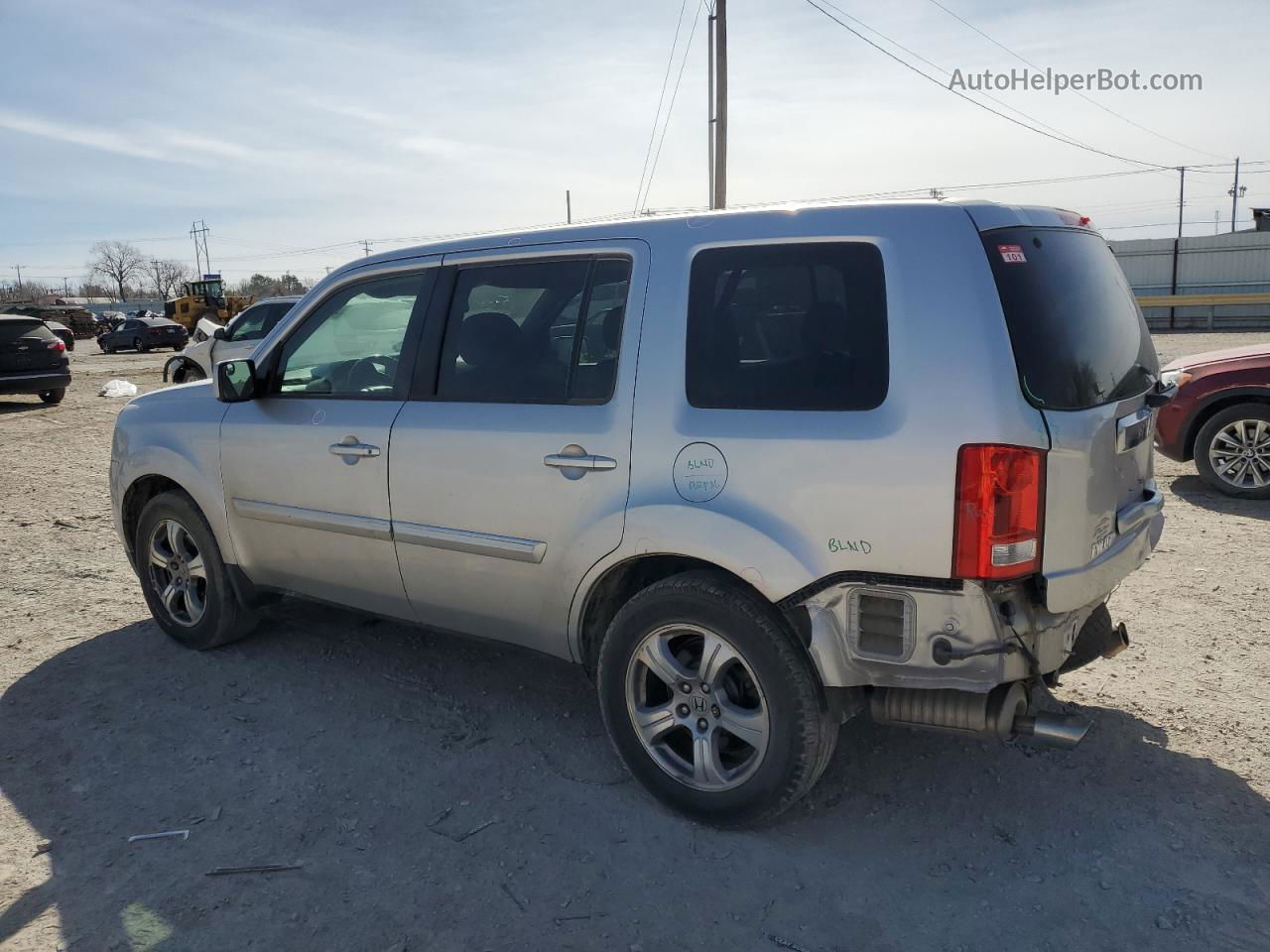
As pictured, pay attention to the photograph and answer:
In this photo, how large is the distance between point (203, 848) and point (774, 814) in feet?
6.16

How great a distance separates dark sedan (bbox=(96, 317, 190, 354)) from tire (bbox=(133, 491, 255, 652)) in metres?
35.6

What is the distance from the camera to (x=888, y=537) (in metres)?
2.82

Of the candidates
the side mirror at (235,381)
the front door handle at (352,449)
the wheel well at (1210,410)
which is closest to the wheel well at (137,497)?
the side mirror at (235,381)

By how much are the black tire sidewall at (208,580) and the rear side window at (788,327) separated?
9.37 feet

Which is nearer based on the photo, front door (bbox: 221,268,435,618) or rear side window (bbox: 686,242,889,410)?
rear side window (bbox: 686,242,889,410)

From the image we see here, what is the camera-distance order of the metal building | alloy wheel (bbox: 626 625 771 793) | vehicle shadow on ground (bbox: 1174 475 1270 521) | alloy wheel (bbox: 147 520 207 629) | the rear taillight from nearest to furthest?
the rear taillight, alloy wheel (bbox: 626 625 771 793), alloy wheel (bbox: 147 520 207 629), vehicle shadow on ground (bbox: 1174 475 1270 521), the metal building

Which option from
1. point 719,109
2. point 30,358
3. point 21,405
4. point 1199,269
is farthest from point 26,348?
point 1199,269

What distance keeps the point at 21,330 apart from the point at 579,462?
16681 mm

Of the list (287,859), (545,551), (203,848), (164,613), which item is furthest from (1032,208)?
(164,613)

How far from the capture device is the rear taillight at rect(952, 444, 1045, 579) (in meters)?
2.71

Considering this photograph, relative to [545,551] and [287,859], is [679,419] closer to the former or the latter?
[545,551]

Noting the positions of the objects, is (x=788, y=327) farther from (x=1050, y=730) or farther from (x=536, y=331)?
(x=1050, y=730)

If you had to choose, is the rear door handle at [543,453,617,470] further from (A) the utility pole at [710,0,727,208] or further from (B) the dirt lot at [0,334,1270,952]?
(A) the utility pole at [710,0,727,208]

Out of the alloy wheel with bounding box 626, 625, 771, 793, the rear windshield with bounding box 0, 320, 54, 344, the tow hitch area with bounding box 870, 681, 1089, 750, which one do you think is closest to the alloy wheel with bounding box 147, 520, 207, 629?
the alloy wheel with bounding box 626, 625, 771, 793
